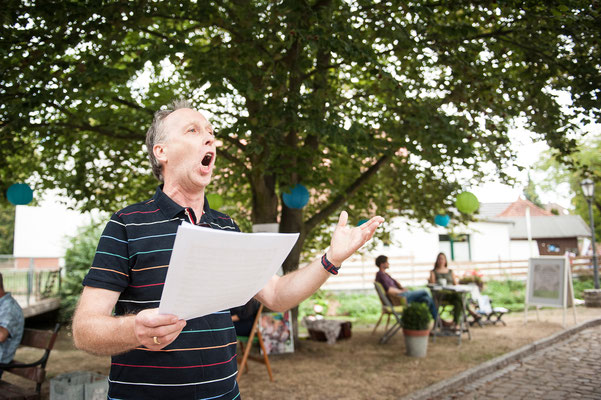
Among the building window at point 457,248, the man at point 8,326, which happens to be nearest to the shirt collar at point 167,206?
the man at point 8,326

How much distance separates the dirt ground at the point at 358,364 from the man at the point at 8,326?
130 centimetres

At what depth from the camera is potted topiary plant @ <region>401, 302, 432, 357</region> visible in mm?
8414

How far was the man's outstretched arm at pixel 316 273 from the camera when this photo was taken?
6.10ft

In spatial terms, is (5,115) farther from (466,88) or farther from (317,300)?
(317,300)

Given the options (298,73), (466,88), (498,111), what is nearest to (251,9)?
(298,73)

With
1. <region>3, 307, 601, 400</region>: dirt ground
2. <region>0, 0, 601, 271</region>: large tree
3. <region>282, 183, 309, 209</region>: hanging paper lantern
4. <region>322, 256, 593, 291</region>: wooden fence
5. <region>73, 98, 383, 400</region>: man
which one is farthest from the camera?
<region>322, 256, 593, 291</region>: wooden fence

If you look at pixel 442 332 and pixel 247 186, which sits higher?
pixel 247 186

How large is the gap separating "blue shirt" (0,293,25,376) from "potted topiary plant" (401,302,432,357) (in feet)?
19.5

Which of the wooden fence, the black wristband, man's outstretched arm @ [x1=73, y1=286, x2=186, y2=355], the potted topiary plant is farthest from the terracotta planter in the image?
the wooden fence

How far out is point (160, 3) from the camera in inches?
235

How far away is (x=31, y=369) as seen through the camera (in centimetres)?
507

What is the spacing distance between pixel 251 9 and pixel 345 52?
1.66 m

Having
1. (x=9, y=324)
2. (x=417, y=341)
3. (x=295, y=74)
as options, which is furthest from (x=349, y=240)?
(x=417, y=341)

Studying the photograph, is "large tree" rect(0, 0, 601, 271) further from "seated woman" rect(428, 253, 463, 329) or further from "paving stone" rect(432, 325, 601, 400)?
"seated woman" rect(428, 253, 463, 329)
